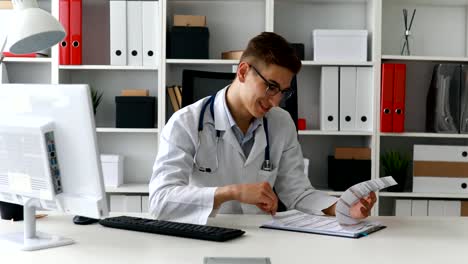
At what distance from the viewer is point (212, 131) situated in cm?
212

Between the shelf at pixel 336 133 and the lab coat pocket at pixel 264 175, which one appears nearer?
the lab coat pocket at pixel 264 175

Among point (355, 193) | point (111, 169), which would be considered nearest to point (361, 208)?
point (355, 193)

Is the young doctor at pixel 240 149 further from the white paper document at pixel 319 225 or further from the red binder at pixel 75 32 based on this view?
the red binder at pixel 75 32

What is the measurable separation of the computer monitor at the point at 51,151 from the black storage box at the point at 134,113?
195cm

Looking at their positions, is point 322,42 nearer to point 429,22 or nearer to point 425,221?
point 429,22

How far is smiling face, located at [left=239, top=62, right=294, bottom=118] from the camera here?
201 cm

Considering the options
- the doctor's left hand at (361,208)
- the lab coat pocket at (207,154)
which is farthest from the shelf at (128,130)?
the doctor's left hand at (361,208)

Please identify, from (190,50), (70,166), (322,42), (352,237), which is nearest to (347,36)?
(322,42)

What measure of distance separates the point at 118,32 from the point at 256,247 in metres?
2.26

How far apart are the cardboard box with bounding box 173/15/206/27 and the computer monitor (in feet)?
6.65

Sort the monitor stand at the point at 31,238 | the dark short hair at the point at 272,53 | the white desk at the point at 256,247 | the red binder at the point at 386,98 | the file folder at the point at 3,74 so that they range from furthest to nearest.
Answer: the file folder at the point at 3,74 → the red binder at the point at 386,98 → the dark short hair at the point at 272,53 → the monitor stand at the point at 31,238 → the white desk at the point at 256,247

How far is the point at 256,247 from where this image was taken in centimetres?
154

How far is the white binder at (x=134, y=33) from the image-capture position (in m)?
3.52

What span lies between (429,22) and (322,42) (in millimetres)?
752
